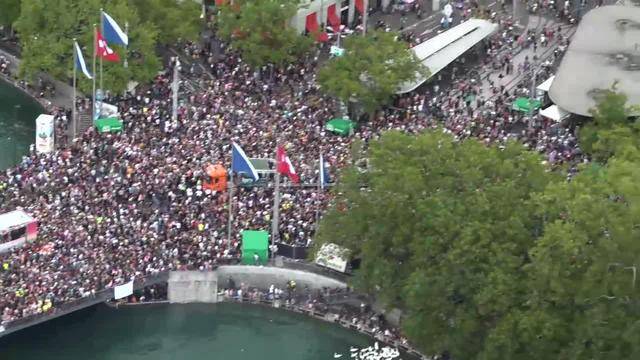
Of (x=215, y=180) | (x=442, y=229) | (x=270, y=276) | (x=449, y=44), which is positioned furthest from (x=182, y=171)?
(x=449, y=44)

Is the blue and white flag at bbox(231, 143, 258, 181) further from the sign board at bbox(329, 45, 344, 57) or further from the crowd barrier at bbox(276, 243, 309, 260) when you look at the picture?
the sign board at bbox(329, 45, 344, 57)

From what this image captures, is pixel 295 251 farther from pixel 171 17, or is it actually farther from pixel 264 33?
pixel 171 17

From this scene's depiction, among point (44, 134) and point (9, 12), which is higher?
point (9, 12)

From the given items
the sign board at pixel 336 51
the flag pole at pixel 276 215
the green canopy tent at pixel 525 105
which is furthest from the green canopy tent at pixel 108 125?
the green canopy tent at pixel 525 105

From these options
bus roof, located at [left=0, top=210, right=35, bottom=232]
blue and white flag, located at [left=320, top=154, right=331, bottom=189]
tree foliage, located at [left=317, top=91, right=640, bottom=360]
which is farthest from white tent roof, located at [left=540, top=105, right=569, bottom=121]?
bus roof, located at [left=0, top=210, right=35, bottom=232]

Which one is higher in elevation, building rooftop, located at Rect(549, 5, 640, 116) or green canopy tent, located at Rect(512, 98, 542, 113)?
building rooftop, located at Rect(549, 5, 640, 116)

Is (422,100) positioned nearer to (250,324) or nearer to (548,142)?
(548,142)

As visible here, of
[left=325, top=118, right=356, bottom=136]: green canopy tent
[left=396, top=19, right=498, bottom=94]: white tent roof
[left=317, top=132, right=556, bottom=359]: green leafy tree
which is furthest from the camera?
[left=396, top=19, right=498, bottom=94]: white tent roof
